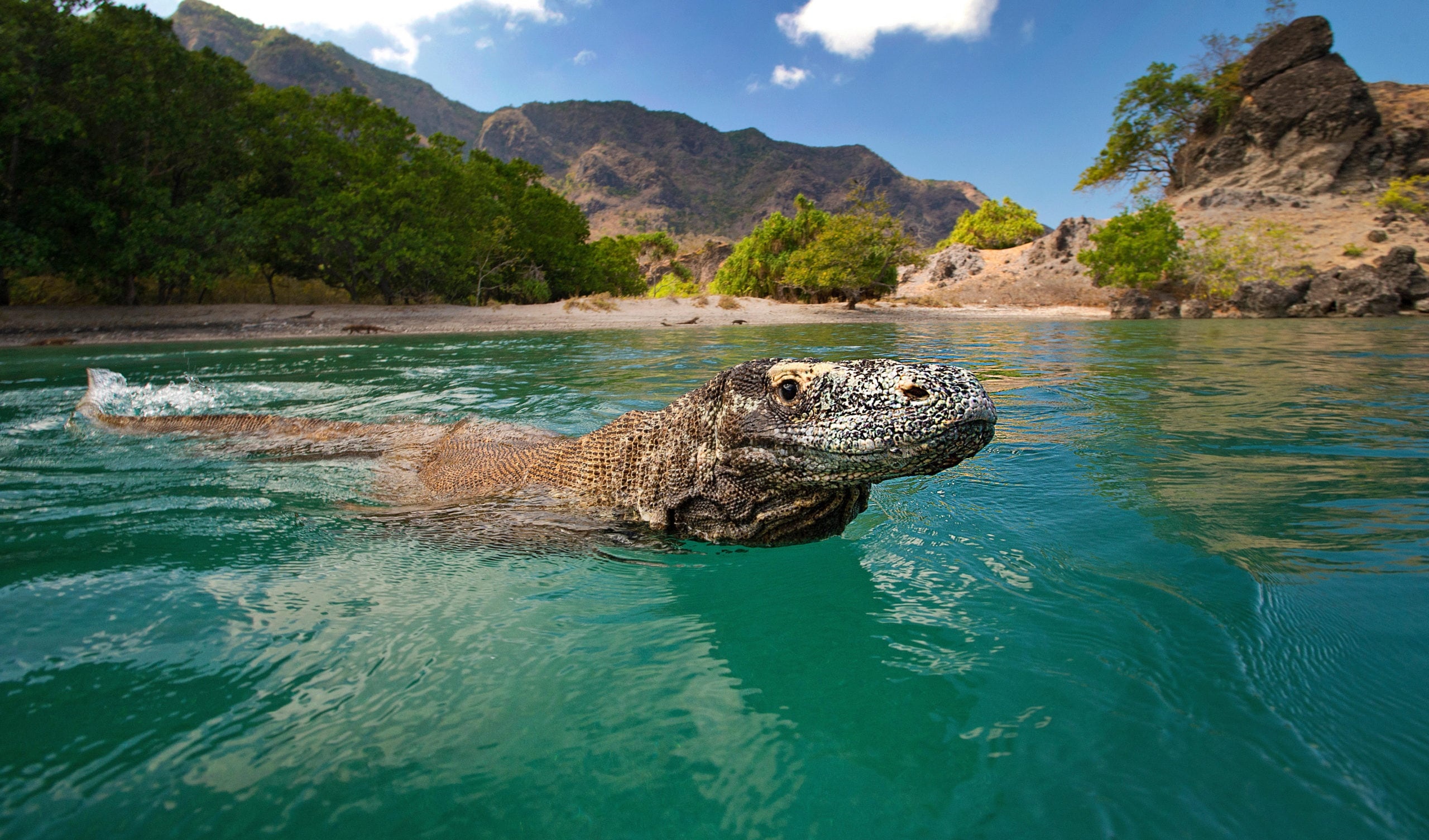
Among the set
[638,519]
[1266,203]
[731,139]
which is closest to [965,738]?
[638,519]

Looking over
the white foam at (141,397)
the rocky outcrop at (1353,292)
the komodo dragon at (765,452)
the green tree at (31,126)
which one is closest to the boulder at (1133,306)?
the rocky outcrop at (1353,292)

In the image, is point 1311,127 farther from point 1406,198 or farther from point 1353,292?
point 1353,292

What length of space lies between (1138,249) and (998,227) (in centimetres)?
2662

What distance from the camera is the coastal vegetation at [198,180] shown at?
19703 mm

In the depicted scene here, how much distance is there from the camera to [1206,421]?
19.6ft

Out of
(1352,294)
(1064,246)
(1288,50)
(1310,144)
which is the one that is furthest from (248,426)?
(1288,50)

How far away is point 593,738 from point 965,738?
1.10 m

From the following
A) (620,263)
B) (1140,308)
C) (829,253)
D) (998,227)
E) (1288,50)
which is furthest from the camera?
(998,227)

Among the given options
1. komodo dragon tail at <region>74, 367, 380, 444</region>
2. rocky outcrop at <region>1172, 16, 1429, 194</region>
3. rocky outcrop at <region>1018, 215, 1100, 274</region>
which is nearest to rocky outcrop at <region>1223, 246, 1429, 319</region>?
rocky outcrop at <region>1018, 215, 1100, 274</region>

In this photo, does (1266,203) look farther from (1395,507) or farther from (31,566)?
(31,566)

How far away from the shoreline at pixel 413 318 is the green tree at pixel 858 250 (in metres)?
1.55

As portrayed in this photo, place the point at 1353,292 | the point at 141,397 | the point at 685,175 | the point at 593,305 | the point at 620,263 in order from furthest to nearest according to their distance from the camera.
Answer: the point at 685,175
the point at 620,263
the point at 593,305
the point at 1353,292
the point at 141,397

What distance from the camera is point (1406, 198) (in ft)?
114

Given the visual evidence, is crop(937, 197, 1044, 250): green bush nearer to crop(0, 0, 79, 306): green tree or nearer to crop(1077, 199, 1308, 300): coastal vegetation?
crop(1077, 199, 1308, 300): coastal vegetation
